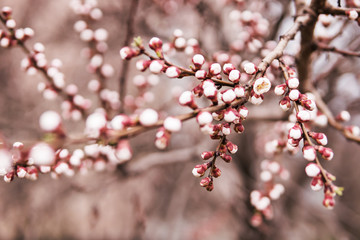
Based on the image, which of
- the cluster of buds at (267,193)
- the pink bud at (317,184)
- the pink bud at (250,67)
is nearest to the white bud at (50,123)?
the pink bud at (250,67)

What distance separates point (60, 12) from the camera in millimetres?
4738

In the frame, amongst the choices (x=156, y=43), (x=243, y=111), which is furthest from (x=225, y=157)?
(x=156, y=43)

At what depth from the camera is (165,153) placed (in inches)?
97.7

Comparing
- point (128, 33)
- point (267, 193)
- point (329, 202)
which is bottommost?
point (267, 193)

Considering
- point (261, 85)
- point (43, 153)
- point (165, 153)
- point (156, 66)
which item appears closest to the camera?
point (43, 153)

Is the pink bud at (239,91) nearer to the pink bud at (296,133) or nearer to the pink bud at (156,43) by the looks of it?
the pink bud at (296,133)

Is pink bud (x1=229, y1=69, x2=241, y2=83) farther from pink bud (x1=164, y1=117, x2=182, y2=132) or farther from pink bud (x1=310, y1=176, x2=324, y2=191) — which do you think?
pink bud (x1=310, y1=176, x2=324, y2=191)

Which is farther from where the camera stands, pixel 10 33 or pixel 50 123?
pixel 10 33

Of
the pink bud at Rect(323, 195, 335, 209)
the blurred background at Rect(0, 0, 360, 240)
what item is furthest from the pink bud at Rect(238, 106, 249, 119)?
the blurred background at Rect(0, 0, 360, 240)

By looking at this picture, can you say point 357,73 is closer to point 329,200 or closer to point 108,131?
point 329,200

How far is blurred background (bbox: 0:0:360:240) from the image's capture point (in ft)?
7.80

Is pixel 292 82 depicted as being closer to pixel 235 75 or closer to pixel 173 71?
pixel 235 75

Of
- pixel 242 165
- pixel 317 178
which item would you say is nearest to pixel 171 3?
pixel 242 165

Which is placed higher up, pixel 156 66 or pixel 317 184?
pixel 156 66
